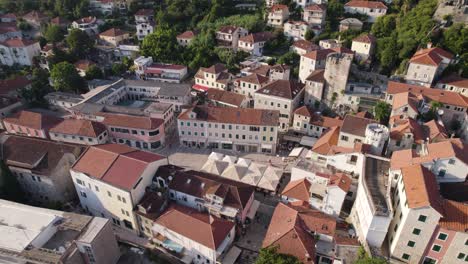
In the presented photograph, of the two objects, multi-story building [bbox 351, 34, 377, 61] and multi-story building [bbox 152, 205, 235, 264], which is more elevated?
multi-story building [bbox 351, 34, 377, 61]

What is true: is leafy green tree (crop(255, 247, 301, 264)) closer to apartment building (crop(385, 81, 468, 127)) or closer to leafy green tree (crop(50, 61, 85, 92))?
apartment building (crop(385, 81, 468, 127))

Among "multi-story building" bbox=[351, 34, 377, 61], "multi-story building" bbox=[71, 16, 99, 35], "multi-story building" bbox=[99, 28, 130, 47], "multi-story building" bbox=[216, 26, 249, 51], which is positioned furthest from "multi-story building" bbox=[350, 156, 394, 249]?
"multi-story building" bbox=[71, 16, 99, 35]

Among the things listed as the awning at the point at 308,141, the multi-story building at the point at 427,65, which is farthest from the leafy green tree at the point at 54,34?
the multi-story building at the point at 427,65

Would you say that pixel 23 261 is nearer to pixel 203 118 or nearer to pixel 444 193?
pixel 203 118

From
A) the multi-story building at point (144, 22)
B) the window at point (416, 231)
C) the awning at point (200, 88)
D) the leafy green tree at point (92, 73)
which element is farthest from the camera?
the multi-story building at point (144, 22)

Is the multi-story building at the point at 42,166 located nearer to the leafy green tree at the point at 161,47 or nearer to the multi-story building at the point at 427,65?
the leafy green tree at the point at 161,47

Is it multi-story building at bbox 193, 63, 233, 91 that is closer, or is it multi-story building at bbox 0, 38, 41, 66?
multi-story building at bbox 193, 63, 233, 91

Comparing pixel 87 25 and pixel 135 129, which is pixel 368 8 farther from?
pixel 87 25
